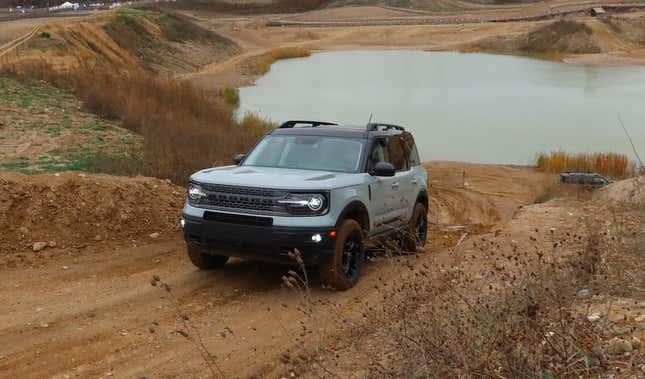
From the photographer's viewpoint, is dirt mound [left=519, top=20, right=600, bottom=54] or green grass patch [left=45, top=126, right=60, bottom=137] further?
dirt mound [left=519, top=20, right=600, bottom=54]

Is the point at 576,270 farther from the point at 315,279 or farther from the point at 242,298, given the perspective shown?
the point at 242,298

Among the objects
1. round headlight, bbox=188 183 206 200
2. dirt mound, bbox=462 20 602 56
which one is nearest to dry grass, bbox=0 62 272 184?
round headlight, bbox=188 183 206 200

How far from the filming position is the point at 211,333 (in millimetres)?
7348

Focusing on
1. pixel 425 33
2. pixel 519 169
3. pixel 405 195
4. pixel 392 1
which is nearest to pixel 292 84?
pixel 519 169

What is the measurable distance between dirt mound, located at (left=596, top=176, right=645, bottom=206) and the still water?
1149 cm

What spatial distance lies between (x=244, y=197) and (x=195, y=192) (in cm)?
68

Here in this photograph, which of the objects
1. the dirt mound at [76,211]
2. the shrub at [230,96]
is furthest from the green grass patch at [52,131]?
the shrub at [230,96]

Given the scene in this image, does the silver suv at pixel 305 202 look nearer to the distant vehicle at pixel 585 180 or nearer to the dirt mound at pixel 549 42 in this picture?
the distant vehicle at pixel 585 180

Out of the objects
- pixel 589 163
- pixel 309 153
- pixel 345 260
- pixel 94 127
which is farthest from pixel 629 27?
pixel 345 260

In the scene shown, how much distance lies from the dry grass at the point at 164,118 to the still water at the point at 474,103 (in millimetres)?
9031

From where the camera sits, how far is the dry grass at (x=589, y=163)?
2539 centimetres

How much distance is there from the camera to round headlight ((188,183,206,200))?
28.2 feet

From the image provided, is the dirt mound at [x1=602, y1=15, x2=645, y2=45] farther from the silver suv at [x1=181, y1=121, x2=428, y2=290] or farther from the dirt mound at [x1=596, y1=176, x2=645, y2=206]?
the silver suv at [x1=181, y1=121, x2=428, y2=290]

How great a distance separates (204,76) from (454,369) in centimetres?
4918
